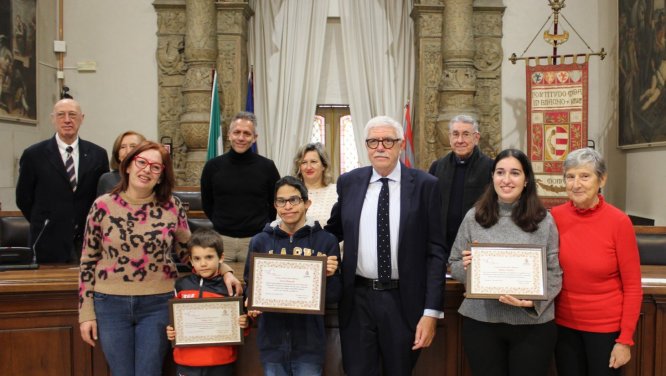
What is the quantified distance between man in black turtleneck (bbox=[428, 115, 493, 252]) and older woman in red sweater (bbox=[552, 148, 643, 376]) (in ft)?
4.19

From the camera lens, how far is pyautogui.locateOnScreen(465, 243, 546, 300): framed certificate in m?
2.33

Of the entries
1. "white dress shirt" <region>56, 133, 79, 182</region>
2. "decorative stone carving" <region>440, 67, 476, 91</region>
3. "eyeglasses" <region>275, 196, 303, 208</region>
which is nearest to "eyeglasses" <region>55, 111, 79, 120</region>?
"white dress shirt" <region>56, 133, 79, 182</region>

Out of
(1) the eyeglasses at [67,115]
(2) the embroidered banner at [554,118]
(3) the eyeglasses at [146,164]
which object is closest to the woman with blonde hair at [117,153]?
(1) the eyeglasses at [67,115]

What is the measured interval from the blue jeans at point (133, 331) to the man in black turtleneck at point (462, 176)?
1961mm

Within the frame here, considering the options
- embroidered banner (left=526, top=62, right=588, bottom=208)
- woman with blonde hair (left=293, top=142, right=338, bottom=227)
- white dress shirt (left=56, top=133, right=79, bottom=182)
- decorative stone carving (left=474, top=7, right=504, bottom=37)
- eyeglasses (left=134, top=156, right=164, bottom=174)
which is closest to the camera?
eyeglasses (left=134, top=156, right=164, bottom=174)

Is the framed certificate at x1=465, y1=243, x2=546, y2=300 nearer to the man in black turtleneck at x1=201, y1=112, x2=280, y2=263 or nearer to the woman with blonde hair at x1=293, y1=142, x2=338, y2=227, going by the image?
the woman with blonde hair at x1=293, y1=142, x2=338, y2=227

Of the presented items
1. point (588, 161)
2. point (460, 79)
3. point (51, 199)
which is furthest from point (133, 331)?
point (460, 79)

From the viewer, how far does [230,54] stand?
8.31 metres

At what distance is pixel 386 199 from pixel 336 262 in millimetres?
355

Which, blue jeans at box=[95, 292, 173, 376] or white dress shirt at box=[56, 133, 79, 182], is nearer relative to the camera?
blue jeans at box=[95, 292, 173, 376]

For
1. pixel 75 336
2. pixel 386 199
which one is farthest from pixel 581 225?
pixel 75 336

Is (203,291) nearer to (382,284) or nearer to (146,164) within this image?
(146,164)

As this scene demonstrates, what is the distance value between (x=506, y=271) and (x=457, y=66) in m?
6.25

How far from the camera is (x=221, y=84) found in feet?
27.1
